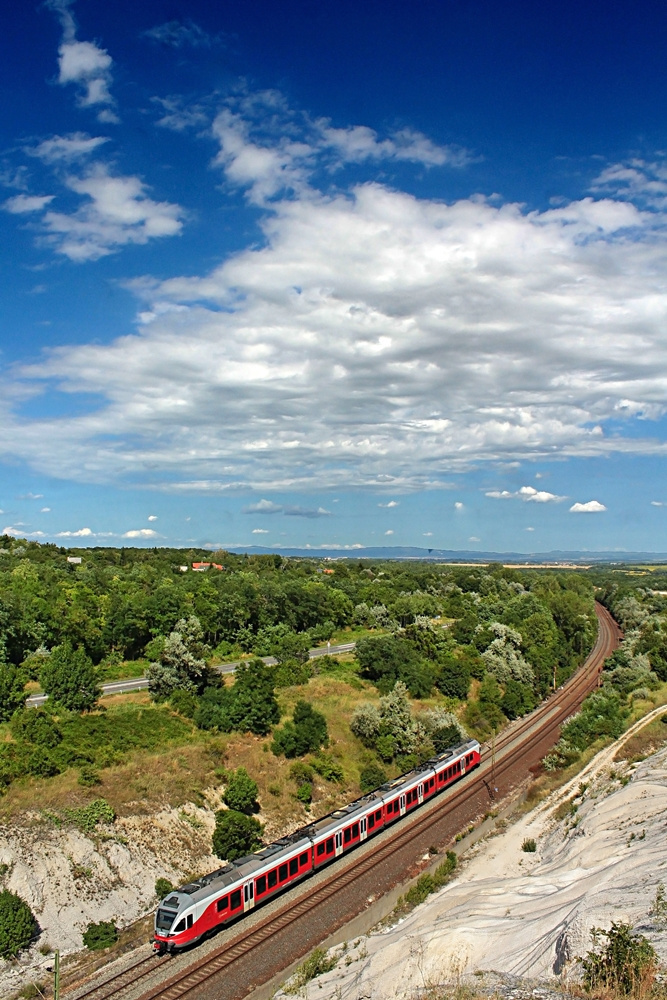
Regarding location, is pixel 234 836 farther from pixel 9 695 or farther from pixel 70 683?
pixel 70 683

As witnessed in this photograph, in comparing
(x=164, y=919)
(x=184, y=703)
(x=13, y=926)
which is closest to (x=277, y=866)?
(x=164, y=919)

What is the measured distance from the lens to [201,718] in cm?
4909

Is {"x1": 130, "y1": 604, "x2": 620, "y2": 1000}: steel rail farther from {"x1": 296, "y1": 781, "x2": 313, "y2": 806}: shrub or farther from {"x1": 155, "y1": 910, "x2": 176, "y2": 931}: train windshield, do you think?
{"x1": 296, "y1": 781, "x2": 313, "y2": 806}: shrub

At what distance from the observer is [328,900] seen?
31281 mm

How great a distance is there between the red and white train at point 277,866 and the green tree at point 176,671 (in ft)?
63.7

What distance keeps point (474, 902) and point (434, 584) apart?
128978mm

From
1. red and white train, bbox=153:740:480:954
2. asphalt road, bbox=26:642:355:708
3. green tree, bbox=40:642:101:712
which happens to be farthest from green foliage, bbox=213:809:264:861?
asphalt road, bbox=26:642:355:708

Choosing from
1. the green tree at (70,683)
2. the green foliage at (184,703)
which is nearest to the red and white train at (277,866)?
the green foliage at (184,703)

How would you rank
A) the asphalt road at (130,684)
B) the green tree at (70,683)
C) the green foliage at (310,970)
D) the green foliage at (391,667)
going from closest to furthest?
the green foliage at (310,970), the green tree at (70,683), the asphalt road at (130,684), the green foliage at (391,667)

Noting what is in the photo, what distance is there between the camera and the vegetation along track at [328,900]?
2512 cm

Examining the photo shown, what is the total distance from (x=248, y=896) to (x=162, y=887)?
6019 mm

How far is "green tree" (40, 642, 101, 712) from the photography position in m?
47.3

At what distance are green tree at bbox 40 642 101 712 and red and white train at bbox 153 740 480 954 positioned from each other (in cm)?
1987

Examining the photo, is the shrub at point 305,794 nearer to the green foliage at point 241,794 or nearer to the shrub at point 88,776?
the green foliage at point 241,794
